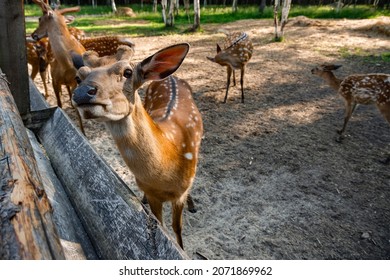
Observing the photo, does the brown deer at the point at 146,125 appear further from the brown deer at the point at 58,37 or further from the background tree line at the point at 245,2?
the background tree line at the point at 245,2

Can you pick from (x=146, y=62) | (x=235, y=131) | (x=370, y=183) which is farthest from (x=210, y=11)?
(x=146, y=62)

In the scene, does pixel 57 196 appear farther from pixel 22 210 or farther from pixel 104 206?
pixel 22 210

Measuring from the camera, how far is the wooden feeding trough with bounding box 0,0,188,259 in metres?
1.25

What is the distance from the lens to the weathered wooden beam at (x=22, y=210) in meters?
1.16

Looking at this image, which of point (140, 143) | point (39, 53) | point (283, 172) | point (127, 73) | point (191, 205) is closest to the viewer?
point (127, 73)

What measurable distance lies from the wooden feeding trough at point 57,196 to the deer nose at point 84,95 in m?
0.38

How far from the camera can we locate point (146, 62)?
87.3 inches

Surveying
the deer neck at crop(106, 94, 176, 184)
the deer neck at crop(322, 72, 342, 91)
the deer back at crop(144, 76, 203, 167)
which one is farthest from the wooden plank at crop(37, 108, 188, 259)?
the deer neck at crop(322, 72, 342, 91)

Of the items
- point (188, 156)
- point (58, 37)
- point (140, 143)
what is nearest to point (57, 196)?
point (140, 143)

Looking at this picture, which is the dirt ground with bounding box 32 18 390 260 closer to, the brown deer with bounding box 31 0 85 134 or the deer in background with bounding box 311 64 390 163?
the deer in background with bounding box 311 64 390 163

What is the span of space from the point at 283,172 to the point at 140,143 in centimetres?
268

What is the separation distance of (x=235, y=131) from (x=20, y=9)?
3.37 meters

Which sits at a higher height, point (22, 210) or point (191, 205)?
point (22, 210)

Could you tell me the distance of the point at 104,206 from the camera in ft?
7.30
